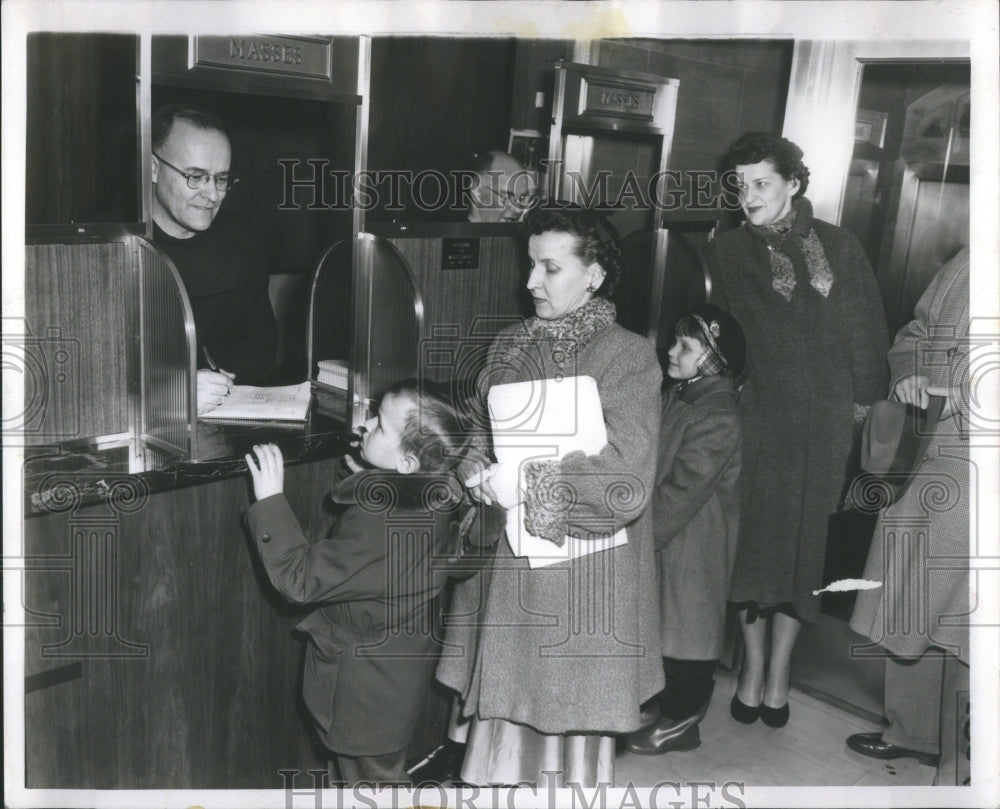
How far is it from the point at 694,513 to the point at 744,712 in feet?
2.24

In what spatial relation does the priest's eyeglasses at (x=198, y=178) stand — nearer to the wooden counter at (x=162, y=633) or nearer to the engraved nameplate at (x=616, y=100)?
the wooden counter at (x=162, y=633)

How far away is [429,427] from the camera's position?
1768 mm

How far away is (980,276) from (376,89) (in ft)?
6.38

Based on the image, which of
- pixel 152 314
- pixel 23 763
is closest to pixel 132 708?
pixel 23 763

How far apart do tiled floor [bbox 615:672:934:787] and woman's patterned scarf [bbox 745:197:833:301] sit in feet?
3.68

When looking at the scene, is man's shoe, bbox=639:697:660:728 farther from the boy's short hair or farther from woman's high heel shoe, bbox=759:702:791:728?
the boy's short hair

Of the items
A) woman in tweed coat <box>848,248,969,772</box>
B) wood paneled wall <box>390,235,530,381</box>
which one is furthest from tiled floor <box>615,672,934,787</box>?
wood paneled wall <box>390,235,530,381</box>

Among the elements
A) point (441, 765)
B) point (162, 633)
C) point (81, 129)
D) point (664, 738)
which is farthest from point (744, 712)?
point (81, 129)

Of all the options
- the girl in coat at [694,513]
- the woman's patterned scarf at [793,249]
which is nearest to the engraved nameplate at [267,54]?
the girl in coat at [694,513]

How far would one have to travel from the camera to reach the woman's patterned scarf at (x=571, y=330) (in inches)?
73.6

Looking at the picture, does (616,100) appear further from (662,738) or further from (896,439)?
(662,738)

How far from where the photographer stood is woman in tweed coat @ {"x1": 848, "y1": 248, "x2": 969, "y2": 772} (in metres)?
2.03
